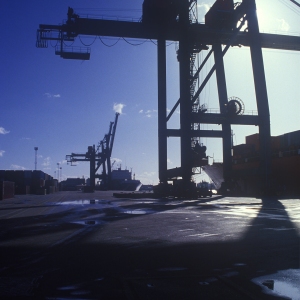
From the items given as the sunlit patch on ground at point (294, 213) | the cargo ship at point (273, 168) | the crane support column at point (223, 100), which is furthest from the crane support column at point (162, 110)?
the sunlit patch on ground at point (294, 213)

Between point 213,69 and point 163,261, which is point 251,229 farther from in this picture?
point 213,69

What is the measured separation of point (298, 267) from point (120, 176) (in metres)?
120

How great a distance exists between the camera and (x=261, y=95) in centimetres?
3591

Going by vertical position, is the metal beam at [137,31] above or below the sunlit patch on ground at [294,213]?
above

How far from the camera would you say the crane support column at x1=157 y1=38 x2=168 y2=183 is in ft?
127

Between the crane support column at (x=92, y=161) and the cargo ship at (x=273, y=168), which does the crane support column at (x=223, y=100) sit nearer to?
the cargo ship at (x=273, y=168)

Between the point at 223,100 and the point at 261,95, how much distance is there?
21.0ft

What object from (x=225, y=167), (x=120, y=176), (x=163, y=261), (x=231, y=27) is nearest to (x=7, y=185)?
(x=225, y=167)

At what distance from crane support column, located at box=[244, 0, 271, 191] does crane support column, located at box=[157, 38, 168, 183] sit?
9374 mm

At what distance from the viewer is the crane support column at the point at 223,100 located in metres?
40.8

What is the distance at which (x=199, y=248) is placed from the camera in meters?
7.58

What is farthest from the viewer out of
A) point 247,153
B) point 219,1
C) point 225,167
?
point 247,153

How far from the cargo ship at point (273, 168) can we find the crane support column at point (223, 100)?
1439 mm

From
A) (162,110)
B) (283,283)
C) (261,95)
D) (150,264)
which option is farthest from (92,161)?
(283,283)
